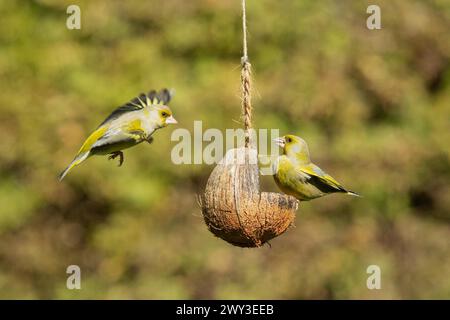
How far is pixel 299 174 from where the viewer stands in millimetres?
3184

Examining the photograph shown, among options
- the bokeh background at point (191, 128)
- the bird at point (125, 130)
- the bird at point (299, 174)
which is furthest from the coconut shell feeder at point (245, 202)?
the bokeh background at point (191, 128)

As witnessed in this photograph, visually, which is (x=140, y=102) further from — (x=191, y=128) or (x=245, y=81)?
(x=191, y=128)

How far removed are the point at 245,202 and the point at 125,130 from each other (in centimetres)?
72

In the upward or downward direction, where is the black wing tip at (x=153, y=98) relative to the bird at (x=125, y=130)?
upward

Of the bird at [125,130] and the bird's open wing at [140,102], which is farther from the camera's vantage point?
the bird's open wing at [140,102]

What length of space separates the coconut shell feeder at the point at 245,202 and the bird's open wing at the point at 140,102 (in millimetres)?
320

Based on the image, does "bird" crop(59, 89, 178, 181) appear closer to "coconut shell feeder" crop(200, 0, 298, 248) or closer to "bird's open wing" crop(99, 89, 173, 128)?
"bird's open wing" crop(99, 89, 173, 128)

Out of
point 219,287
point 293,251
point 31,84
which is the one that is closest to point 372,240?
point 293,251

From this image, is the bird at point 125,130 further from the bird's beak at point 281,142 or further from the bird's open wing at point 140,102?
the bird's beak at point 281,142

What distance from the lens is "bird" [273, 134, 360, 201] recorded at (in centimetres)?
318

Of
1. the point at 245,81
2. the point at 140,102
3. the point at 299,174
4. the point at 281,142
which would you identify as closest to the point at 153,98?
the point at 140,102

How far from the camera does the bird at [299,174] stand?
3182 mm

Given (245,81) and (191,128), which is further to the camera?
(191,128)

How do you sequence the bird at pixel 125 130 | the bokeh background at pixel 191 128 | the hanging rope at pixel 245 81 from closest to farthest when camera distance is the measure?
the bird at pixel 125 130 → the hanging rope at pixel 245 81 → the bokeh background at pixel 191 128
